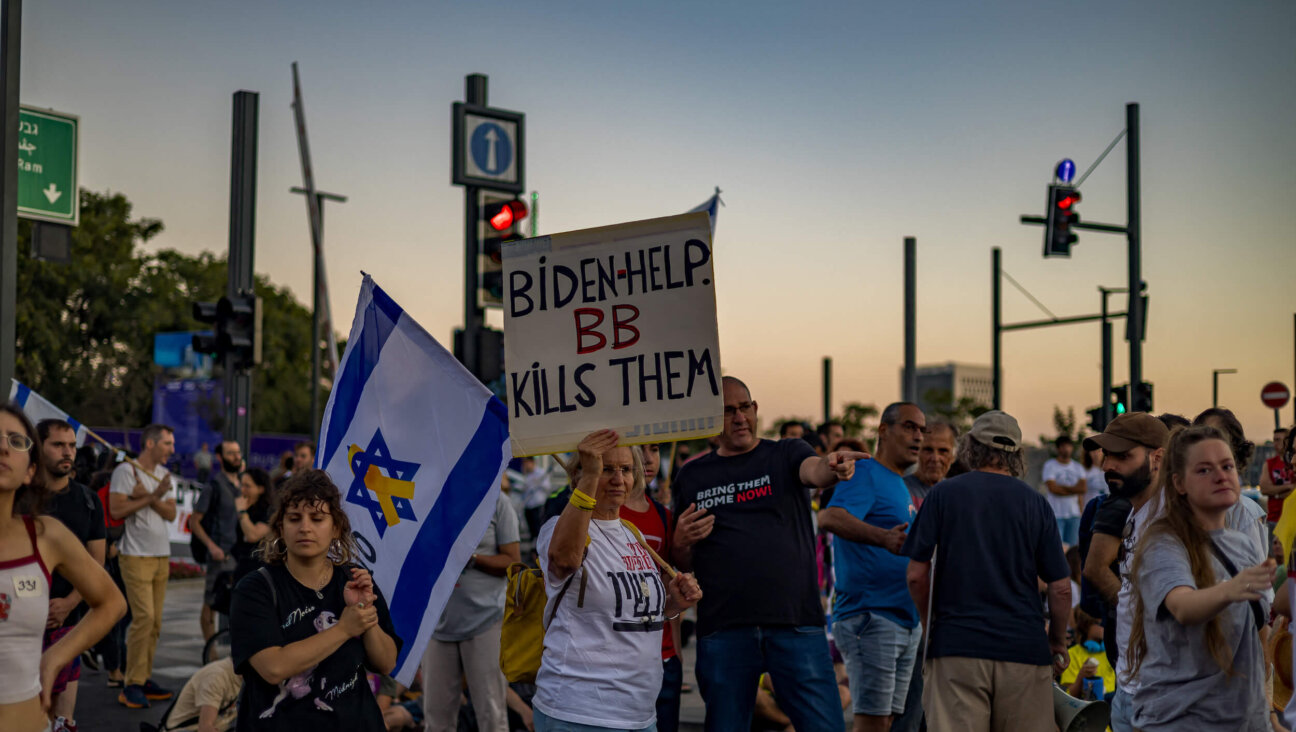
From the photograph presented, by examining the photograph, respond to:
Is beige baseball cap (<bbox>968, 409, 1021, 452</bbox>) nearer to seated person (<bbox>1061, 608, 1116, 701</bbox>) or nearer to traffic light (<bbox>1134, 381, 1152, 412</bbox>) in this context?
seated person (<bbox>1061, 608, 1116, 701</bbox>)

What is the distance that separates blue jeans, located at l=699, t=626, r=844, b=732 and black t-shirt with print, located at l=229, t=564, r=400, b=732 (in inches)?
74.9

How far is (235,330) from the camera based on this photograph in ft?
42.1

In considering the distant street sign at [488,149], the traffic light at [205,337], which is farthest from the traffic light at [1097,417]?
the traffic light at [205,337]

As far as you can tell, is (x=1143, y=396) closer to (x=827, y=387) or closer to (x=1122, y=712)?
(x=1122, y=712)

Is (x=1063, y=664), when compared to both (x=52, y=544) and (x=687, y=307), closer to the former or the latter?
(x=687, y=307)

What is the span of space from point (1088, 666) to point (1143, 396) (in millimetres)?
12132

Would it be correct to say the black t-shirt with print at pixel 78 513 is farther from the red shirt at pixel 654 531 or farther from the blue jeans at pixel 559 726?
the blue jeans at pixel 559 726

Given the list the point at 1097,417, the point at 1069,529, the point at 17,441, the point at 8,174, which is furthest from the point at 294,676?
the point at 1097,417

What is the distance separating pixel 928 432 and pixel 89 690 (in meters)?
7.52

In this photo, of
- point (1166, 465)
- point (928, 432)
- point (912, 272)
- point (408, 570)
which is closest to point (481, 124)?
point (928, 432)

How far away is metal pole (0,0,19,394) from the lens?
31.6 feet

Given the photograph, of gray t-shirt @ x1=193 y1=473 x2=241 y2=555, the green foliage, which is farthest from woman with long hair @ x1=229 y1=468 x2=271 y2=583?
the green foliage

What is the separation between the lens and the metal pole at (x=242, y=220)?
13.1m

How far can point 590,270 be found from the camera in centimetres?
460
